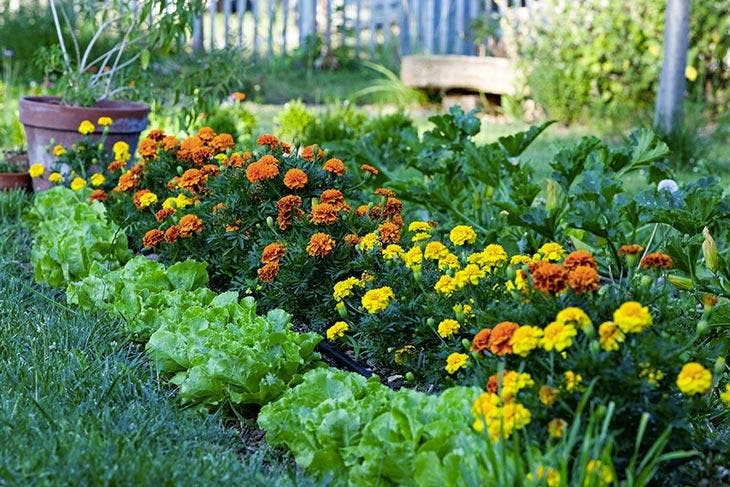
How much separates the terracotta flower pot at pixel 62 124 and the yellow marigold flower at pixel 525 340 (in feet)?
11.5

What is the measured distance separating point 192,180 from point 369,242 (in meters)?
1.00

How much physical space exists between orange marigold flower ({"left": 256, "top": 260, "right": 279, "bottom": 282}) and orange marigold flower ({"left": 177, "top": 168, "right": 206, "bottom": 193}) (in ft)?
2.56

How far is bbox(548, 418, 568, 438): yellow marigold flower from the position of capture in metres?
2.32

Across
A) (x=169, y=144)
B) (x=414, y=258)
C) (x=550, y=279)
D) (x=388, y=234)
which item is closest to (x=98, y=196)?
(x=169, y=144)

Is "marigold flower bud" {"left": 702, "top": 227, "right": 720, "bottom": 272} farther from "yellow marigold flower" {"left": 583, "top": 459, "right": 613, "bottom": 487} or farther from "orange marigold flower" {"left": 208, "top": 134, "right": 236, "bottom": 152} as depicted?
"orange marigold flower" {"left": 208, "top": 134, "right": 236, "bottom": 152}

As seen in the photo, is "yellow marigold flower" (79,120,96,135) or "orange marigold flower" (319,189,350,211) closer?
"orange marigold flower" (319,189,350,211)

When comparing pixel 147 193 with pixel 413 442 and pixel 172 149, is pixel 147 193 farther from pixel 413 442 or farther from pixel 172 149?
pixel 413 442

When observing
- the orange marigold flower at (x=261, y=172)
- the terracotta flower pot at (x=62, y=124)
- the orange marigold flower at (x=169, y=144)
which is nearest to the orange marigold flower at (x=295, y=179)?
the orange marigold flower at (x=261, y=172)

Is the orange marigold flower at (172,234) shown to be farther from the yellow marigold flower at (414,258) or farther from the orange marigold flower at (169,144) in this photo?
the yellow marigold flower at (414,258)

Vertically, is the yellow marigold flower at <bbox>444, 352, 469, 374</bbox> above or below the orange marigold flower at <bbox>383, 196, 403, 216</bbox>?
below

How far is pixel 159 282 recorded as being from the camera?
380cm

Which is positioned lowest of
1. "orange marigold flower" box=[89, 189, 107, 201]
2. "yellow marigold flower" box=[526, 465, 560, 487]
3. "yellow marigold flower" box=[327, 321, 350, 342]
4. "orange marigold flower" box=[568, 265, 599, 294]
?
"yellow marigold flower" box=[327, 321, 350, 342]

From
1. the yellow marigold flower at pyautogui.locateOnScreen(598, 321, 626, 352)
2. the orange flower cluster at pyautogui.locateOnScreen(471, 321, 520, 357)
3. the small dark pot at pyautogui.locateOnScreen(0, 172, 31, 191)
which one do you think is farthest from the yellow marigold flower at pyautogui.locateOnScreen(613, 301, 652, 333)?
the small dark pot at pyautogui.locateOnScreen(0, 172, 31, 191)

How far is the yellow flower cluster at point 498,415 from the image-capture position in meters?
2.35
